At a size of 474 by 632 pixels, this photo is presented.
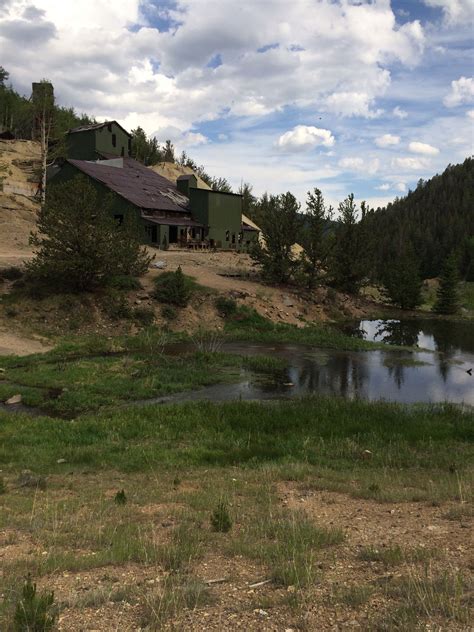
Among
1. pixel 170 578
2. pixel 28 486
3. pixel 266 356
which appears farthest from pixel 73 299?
pixel 170 578

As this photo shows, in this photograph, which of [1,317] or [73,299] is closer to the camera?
[1,317]

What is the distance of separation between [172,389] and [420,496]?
1227cm

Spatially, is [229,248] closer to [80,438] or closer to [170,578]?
[80,438]

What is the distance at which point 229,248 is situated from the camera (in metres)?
62.4

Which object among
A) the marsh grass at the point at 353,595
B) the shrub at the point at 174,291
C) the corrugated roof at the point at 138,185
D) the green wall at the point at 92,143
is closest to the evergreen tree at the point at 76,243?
the shrub at the point at 174,291

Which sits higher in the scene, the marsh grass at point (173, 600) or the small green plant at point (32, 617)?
the small green plant at point (32, 617)

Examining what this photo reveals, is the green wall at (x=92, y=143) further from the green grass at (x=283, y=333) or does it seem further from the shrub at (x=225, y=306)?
the green grass at (x=283, y=333)

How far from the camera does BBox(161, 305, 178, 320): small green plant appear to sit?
3322 centimetres

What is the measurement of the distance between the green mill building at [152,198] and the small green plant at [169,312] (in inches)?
651

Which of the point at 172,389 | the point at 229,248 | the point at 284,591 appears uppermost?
the point at 229,248

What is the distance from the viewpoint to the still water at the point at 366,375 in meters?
20.0

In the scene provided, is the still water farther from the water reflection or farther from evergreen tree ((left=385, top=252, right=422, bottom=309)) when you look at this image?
evergreen tree ((left=385, top=252, right=422, bottom=309))

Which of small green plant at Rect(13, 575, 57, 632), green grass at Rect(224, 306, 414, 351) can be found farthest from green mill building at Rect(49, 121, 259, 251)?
small green plant at Rect(13, 575, 57, 632)

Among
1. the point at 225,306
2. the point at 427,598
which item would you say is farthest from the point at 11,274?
the point at 427,598
